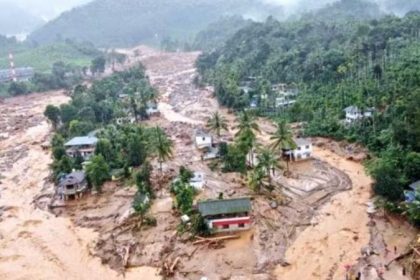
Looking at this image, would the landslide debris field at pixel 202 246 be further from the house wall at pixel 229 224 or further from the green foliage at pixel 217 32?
the green foliage at pixel 217 32

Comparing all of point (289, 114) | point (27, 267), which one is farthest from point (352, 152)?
point (27, 267)

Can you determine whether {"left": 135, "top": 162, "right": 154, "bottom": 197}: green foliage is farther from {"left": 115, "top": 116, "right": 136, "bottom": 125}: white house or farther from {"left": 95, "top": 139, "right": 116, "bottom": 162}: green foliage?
{"left": 115, "top": 116, "right": 136, "bottom": 125}: white house

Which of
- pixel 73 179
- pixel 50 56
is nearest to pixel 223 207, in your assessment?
pixel 73 179

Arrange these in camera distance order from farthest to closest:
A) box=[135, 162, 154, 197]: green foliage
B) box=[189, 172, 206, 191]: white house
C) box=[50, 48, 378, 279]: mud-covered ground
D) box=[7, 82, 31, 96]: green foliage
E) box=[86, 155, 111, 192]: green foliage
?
box=[7, 82, 31, 96]: green foliage, box=[86, 155, 111, 192]: green foliage, box=[189, 172, 206, 191]: white house, box=[135, 162, 154, 197]: green foliage, box=[50, 48, 378, 279]: mud-covered ground

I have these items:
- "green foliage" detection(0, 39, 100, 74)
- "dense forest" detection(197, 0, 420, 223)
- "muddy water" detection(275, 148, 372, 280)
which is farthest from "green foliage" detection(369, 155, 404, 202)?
"green foliage" detection(0, 39, 100, 74)

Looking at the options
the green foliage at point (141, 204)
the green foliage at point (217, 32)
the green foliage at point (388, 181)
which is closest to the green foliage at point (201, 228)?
the green foliage at point (141, 204)

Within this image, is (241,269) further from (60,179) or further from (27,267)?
(60,179)
